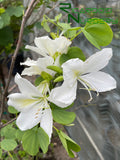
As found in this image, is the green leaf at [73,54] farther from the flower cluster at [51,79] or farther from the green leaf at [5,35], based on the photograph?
the green leaf at [5,35]

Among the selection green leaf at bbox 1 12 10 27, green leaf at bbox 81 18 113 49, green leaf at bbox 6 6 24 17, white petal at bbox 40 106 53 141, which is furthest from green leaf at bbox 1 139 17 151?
green leaf at bbox 6 6 24 17

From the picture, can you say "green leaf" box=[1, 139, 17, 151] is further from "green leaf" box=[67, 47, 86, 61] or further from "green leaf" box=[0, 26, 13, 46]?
"green leaf" box=[0, 26, 13, 46]

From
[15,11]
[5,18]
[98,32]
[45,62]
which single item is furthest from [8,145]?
[15,11]

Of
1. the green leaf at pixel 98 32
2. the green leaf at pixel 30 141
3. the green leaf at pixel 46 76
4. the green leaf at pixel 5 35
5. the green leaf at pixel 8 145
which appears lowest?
the green leaf at pixel 8 145

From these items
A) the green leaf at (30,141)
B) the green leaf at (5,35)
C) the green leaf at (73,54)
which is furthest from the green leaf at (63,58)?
the green leaf at (5,35)

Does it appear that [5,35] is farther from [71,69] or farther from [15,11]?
[71,69]

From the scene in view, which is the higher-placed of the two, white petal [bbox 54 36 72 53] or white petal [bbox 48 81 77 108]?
white petal [bbox 54 36 72 53]

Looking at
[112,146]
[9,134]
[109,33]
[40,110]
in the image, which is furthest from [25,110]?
[112,146]

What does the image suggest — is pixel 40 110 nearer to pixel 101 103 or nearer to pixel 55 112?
pixel 55 112
